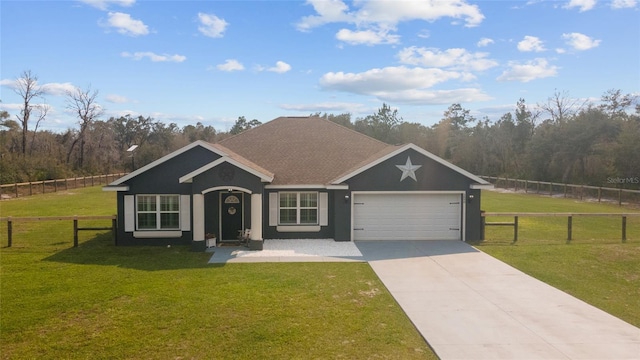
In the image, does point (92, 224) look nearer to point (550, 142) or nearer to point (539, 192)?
point (539, 192)

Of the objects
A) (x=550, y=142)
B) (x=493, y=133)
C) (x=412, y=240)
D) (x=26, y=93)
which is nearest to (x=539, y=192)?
(x=550, y=142)

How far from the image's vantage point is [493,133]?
57.6 m

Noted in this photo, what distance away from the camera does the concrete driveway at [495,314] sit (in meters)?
7.52

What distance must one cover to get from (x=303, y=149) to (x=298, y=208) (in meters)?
3.99

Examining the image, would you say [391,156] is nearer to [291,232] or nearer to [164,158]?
[291,232]

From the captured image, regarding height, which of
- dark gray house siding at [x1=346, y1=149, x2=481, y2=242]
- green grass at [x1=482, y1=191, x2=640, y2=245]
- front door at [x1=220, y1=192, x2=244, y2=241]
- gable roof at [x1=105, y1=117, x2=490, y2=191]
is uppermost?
gable roof at [x1=105, y1=117, x2=490, y2=191]

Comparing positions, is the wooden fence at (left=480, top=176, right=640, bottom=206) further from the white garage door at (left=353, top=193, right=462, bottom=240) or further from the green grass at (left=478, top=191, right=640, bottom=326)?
the white garage door at (left=353, top=193, right=462, bottom=240)

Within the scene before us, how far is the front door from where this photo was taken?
1727cm

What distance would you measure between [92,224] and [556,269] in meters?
20.6

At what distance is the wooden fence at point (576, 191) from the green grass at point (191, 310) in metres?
26.9

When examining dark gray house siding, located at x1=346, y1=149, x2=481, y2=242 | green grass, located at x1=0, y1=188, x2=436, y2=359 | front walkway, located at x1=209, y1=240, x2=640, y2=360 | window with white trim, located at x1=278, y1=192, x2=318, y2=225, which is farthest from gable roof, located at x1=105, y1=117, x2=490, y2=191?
green grass, located at x1=0, y1=188, x2=436, y2=359

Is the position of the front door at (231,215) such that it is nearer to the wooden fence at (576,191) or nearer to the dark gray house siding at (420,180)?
the dark gray house siding at (420,180)

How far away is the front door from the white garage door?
182 inches

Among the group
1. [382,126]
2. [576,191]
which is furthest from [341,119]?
[576,191]
